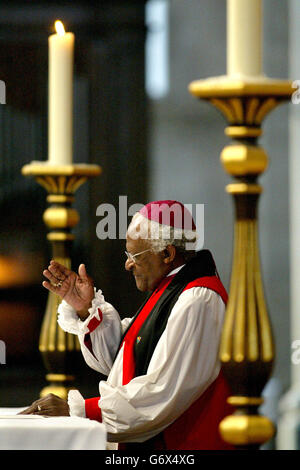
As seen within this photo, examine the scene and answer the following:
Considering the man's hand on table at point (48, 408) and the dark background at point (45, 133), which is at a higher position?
the dark background at point (45, 133)

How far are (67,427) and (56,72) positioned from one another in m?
1.31

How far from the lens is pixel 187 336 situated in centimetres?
300

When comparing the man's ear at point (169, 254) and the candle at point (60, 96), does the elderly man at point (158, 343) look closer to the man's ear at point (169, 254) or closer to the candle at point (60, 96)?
the man's ear at point (169, 254)

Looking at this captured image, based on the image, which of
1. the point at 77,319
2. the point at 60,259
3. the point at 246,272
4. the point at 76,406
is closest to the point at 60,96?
the point at 60,259

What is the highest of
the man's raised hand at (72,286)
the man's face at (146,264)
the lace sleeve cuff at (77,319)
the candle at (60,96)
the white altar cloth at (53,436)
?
the candle at (60,96)

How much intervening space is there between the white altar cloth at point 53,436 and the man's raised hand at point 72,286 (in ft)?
2.23

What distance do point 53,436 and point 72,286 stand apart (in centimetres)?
77

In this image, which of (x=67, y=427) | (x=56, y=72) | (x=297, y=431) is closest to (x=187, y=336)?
(x=67, y=427)

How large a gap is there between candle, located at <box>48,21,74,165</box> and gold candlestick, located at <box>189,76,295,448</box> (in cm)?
109

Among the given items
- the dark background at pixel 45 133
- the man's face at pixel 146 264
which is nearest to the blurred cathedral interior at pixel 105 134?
the dark background at pixel 45 133

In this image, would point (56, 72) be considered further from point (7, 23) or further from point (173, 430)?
point (7, 23)

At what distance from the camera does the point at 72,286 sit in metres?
3.32

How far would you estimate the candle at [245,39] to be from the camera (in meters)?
2.47

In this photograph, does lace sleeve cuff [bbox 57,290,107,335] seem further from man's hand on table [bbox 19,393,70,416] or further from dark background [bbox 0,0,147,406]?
dark background [bbox 0,0,147,406]
